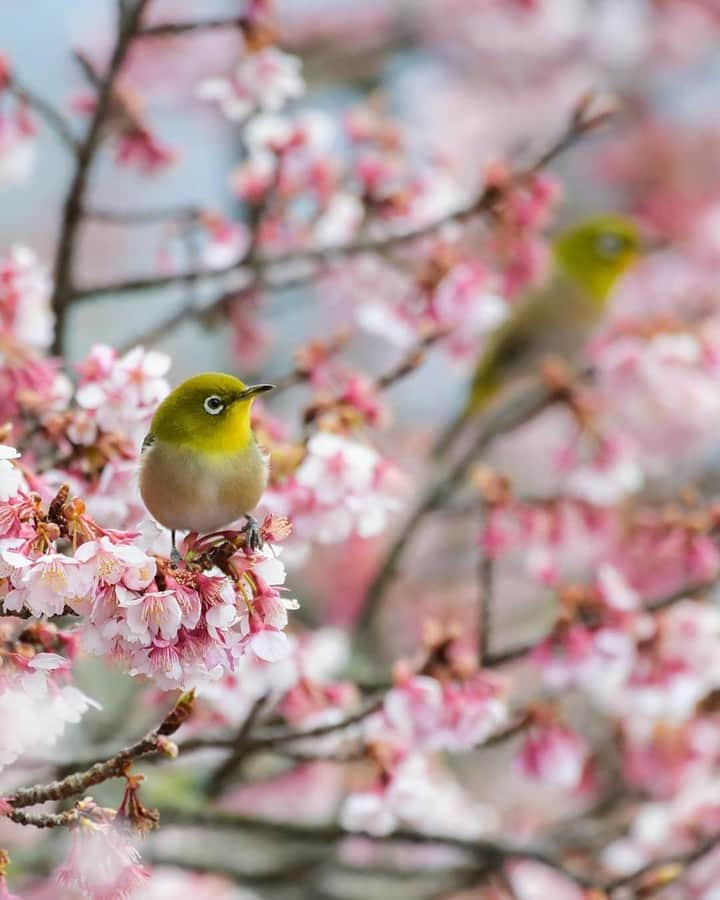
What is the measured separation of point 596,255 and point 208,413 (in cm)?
217

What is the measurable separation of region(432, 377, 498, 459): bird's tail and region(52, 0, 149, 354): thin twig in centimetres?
124

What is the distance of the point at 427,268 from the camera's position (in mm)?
2146

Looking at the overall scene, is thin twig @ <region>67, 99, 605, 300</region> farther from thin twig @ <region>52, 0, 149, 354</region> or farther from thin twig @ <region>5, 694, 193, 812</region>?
thin twig @ <region>5, 694, 193, 812</region>

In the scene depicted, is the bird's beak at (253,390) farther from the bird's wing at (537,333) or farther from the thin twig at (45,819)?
the bird's wing at (537,333)

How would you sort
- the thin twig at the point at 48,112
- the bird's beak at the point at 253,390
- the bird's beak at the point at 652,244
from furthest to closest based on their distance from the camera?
the bird's beak at the point at 652,244
the thin twig at the point at 48,112
the bird's beak at the point at 253,390

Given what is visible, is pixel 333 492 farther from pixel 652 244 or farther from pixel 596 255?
pixel 652 244

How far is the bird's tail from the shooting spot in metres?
2.97

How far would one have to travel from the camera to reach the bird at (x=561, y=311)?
300cm

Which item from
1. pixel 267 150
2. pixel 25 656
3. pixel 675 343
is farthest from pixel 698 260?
pixel 25 656

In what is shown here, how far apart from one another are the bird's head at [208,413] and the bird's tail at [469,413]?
1.81m

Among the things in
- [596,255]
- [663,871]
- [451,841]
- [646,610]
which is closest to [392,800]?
[451,841]

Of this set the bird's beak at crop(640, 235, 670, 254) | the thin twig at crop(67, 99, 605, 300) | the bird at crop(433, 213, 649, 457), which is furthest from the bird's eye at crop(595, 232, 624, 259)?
the thin twig at crop(67, 99, 605, 300)

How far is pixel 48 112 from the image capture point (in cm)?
190

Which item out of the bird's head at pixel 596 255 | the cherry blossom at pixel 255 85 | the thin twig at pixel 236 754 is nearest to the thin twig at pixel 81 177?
the cherry blossom at pixel 255 85
